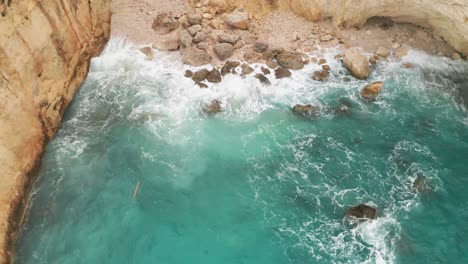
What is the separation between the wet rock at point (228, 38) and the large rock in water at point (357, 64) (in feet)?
20.1

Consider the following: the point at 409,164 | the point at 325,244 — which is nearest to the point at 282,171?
the point at 325,244

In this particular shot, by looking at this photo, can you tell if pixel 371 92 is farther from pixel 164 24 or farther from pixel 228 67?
pixel 164 24

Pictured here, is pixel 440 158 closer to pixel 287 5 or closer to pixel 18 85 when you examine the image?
pixel 287 5

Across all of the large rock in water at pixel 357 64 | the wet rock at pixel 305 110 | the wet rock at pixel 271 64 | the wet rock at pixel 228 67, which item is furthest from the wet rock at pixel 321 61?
the wet rock at pixel 228 67

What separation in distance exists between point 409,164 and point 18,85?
17.0 m

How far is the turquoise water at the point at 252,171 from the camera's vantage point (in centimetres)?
1553

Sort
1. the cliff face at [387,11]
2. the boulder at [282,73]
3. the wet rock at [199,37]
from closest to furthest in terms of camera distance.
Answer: the cliff face at [387,11] < the boulder at [282,73] < the wet rock at [199,37]

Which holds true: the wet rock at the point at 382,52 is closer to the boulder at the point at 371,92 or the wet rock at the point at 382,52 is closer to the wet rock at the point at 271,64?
the boulder at the point at 371,92

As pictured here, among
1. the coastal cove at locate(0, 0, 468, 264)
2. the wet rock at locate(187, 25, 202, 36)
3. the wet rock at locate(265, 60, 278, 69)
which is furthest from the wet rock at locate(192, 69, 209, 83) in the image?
the wet rock at locate(265, 60, 278, 69)

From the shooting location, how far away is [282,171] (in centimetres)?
1786

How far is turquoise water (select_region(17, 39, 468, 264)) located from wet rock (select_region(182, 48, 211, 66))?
74 centimetres

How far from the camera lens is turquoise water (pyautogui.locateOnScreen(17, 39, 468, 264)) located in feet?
51.0

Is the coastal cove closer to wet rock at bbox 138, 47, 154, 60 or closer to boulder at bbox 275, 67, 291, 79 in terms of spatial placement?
boulder at bbox 275, 67, 291, 79

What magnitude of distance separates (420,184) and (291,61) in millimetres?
9190
